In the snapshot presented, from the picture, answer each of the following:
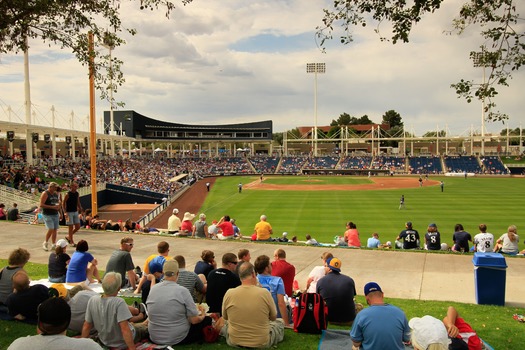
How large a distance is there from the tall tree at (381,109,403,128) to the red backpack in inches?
6741

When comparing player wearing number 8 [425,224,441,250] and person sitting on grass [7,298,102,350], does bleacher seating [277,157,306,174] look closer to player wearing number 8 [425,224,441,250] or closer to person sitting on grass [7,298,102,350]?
player wearing number 8 [425,224,441,250]

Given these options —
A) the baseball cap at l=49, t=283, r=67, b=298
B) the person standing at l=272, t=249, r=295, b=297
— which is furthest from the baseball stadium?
the person standing at l=272, t=249, r=295, b=297

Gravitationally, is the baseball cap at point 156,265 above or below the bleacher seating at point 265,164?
below

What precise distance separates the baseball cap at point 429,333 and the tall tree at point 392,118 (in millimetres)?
172029

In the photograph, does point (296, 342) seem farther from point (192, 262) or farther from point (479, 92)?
Result: point (192, 262)

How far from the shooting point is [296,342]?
6.12 meters

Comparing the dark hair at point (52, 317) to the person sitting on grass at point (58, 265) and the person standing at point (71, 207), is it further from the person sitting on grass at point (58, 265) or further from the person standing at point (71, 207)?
the person standing at point (71, 207)

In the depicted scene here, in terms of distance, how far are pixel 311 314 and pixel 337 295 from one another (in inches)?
26.7

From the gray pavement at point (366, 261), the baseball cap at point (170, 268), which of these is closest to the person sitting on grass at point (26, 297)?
the baseball cap at point (170, 268)

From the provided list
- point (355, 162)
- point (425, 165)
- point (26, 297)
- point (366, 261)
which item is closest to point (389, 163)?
point (355, 162)

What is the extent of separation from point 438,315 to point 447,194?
148 feet

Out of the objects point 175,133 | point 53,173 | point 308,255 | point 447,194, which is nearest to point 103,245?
point 308,255

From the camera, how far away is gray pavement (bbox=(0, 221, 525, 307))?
32.3 feet

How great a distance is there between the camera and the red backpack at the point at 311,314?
6430 millimetres
